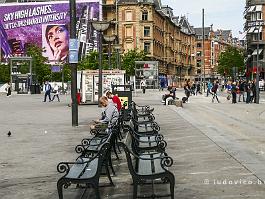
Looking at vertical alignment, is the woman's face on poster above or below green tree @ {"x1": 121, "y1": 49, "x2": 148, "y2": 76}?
above

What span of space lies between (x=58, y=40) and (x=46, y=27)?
12.6 feet

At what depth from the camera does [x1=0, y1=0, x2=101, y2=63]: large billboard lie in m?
92.3

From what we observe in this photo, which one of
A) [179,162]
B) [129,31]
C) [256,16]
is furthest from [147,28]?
[179,162]

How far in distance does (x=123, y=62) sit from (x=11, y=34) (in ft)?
78.5

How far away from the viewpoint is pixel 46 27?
95688mm

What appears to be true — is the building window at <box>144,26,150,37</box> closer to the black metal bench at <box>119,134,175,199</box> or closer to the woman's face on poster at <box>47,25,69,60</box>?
the woman's face on poster at <box>47,25,69,60</box>

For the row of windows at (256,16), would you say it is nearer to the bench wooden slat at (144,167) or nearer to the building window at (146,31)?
the building window at (146,31)

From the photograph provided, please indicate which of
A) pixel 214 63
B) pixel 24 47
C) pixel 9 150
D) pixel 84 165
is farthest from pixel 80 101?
pixel 214 63

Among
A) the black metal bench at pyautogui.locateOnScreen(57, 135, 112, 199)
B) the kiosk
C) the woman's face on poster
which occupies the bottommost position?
the black metal bench at pyautogui.locateOnScreen(57, 135, 112, 199)

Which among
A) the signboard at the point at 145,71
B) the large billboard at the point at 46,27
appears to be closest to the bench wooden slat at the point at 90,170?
the signboard at the point at 145,71

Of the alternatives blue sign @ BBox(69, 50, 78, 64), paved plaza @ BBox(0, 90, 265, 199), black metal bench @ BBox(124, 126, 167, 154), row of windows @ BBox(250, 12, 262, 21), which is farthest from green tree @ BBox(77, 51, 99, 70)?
A: black metal bench @ BBox(124, 126, 167, 154)

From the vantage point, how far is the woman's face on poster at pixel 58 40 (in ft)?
307

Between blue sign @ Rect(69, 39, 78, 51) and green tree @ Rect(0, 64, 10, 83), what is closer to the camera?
blue sign @ Rect(69, 39, 78, 51)

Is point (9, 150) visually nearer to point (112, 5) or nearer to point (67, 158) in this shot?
point (67, 158)
